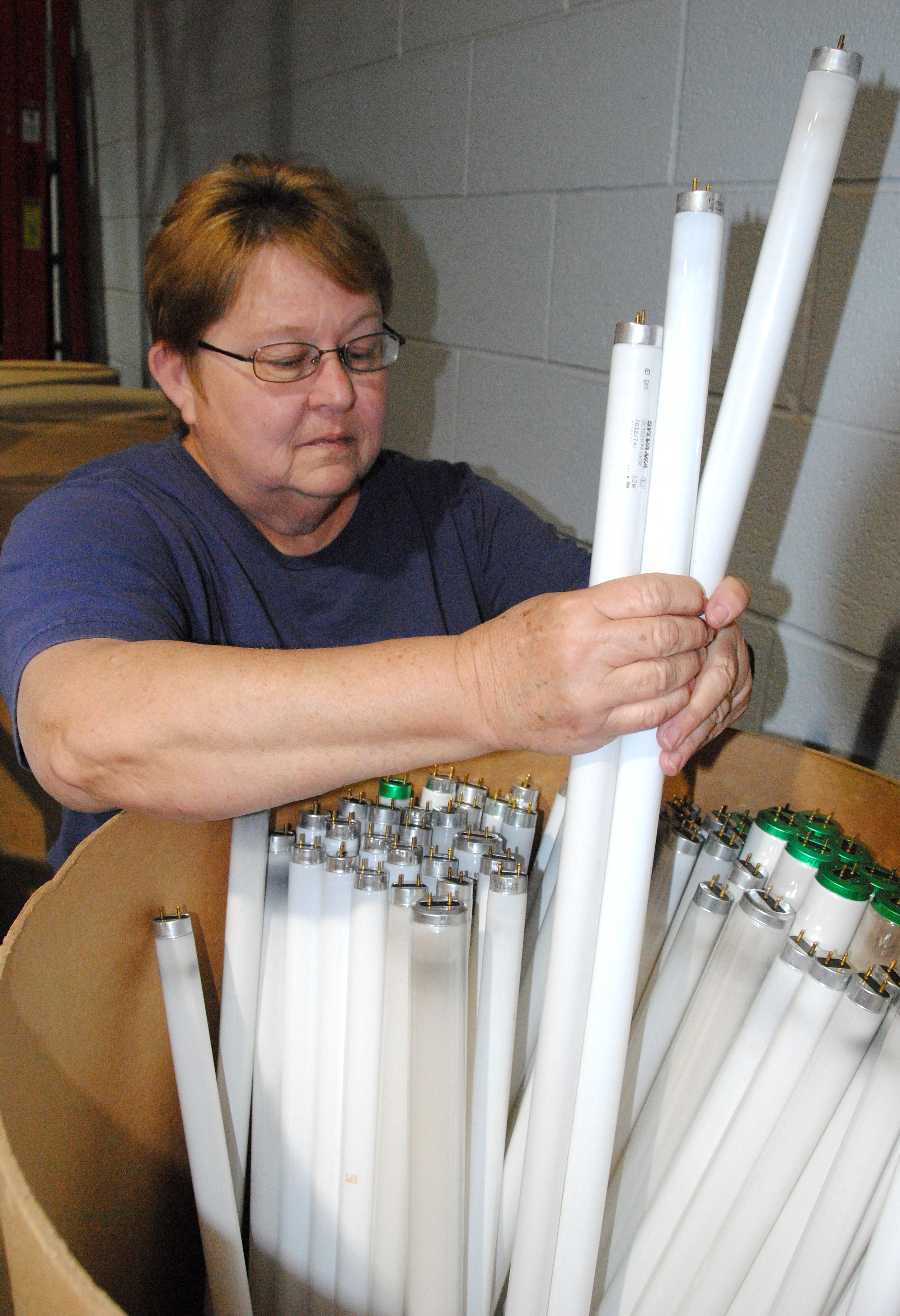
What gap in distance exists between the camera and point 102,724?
26.2 inches

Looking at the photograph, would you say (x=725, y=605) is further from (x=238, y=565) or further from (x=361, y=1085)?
(x=238, y=565)

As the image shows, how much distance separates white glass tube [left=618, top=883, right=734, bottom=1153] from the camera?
2.26 feet

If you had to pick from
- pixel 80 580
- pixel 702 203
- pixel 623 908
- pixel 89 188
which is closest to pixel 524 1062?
pixel 623 908

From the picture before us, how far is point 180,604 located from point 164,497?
0.16 meters

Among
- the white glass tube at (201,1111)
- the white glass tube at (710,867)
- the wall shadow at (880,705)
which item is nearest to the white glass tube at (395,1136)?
the white glass tube at (201,1111)

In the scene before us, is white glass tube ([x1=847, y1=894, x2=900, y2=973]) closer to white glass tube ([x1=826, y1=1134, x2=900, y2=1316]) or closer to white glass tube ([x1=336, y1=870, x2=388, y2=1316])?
white glass tube ([x1=826, y1=1134, x2=900, y2=1316])

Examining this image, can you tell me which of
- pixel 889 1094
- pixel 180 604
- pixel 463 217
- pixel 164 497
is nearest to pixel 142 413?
pixel 463 217

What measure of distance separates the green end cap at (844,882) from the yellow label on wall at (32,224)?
12.9 feet

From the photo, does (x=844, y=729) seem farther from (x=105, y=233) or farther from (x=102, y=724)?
(x=105, y=233)

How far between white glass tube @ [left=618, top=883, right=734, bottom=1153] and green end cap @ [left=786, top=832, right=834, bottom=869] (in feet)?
0.19

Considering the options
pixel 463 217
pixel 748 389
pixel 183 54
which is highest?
pixel 183 54

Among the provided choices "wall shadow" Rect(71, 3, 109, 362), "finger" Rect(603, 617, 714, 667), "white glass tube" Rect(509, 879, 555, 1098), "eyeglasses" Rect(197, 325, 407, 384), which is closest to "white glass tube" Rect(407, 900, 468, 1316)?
"white glass tube" Rect(509, 879, 555, 1098)

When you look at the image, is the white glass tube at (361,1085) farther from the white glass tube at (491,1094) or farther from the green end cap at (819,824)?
the green end cap at (819,824)

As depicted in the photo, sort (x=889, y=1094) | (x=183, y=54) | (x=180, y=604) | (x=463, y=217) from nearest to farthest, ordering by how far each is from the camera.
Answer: (x=889, y=1094) < (x=180, y=604) < (x=463, y=217) < (x=183, y=54)
